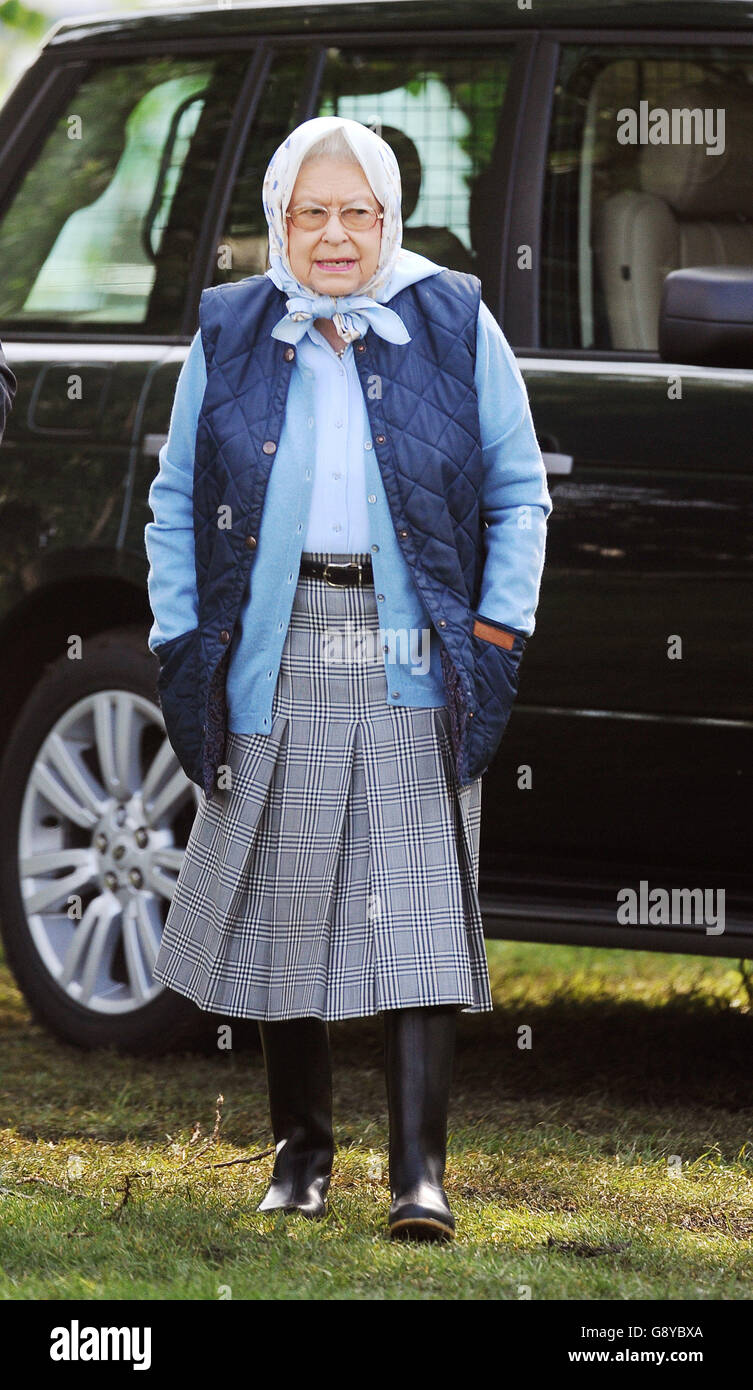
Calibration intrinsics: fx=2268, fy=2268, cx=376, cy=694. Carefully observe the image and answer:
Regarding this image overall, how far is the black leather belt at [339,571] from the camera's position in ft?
11.5

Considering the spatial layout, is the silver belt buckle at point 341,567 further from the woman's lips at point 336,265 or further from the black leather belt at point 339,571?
the woman's lips at point 336,265

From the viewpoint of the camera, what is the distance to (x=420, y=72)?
A: 4.72 metres

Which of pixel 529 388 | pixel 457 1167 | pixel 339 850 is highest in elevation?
pixel 529 388

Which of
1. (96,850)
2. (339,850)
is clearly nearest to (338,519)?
(339,850)

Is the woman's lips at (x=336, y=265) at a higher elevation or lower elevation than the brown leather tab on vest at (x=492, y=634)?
higher

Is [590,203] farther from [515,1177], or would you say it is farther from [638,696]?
[515,1177]

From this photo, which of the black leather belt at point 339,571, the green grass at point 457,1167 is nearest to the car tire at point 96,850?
the green grass at point 457,1167

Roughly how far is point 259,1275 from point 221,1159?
83 centimetres

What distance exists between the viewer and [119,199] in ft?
16.5

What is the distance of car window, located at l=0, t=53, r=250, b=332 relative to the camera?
493 centimetres

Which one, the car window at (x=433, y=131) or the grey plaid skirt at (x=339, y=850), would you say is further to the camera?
the car window at (x=433, y=131)

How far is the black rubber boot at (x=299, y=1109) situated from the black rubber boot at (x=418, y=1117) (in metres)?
0.22

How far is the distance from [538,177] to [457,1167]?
1.95 metres

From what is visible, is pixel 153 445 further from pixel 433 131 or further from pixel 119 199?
pixel 433 131
